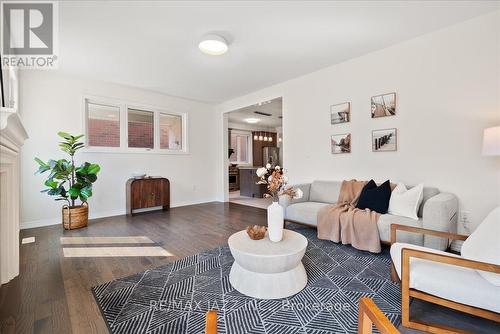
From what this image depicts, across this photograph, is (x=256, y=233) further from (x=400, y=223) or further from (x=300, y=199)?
(x=300, y=199)

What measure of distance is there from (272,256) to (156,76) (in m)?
3.98

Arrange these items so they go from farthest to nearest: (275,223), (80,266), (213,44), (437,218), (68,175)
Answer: (68,175) < (213,44) < (80,266) < (437,218) < (275,223)

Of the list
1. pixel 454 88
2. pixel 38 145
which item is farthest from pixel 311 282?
pixel 38 145

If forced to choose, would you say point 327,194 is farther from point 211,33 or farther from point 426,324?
point 211,33

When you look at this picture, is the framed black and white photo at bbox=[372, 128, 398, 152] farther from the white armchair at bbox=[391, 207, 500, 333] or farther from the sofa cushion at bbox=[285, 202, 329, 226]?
the white armchair at bbox=[391, 207, 500, 333]

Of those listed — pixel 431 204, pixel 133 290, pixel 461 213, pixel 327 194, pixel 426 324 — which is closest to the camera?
pixel 426 324

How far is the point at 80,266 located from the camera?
7.77 ft

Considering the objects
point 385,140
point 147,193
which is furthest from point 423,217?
point 147,193

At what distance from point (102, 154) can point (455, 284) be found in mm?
5333

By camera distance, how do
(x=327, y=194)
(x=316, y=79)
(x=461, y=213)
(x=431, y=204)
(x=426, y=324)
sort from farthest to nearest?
(x=316, y=79) → (x=327, y=194) → (x=461, y=213) → (x=431, y=204) → (x=426, y=324)

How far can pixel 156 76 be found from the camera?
4.26 metres

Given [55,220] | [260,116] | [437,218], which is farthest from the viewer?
[260,116]

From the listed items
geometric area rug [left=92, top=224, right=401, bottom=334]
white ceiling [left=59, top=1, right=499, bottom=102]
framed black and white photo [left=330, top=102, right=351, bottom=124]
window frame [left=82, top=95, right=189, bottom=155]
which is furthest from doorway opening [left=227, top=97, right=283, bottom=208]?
geometric area rug [left=92, top=224, right=401, bottom=334]

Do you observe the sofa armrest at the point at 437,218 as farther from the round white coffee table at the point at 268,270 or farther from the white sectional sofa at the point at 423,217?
the round white coffee table at the point at 268,270
